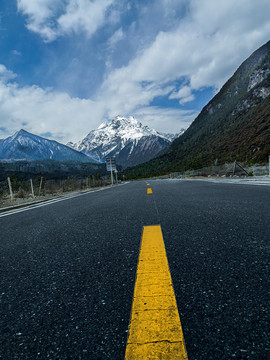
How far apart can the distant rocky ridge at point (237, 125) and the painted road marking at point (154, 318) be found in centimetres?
2660

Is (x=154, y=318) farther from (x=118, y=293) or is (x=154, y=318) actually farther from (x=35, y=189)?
(x=35, y=189)

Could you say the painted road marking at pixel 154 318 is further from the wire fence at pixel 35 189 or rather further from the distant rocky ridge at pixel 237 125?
the distant rocky ridge at pixel 237 125

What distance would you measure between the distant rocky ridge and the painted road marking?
26.6 m

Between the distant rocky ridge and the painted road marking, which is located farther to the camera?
the distant rocky ridge

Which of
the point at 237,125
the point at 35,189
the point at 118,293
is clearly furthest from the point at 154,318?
the point at 237,125

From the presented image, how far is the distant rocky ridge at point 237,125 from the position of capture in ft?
167

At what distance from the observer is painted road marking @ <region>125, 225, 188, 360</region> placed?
640 millimetres

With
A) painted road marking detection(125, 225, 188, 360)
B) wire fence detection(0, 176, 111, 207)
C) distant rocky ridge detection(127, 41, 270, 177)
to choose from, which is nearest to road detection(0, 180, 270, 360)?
painted road marking detection(125, 225, 188, 360)

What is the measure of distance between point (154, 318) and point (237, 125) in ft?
276

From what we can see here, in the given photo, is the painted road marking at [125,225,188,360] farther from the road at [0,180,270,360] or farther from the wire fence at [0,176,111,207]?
the wire fence at [0,176,111,207]

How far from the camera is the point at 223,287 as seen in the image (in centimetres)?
99

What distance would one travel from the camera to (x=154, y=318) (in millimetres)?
799

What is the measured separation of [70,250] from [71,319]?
36.6 inches

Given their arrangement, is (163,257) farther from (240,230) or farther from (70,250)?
(240,230)
